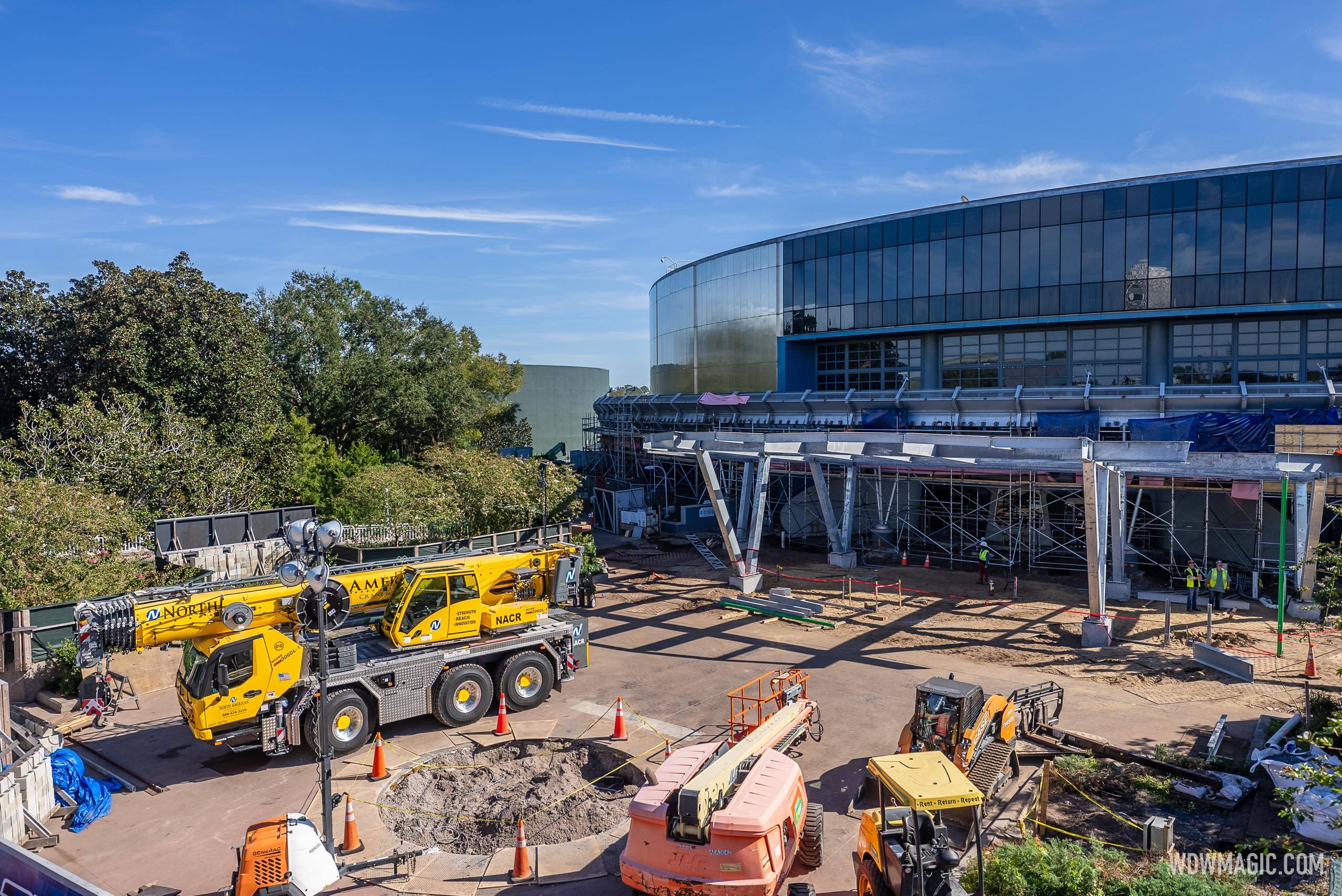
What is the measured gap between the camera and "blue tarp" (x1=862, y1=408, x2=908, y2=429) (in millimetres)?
33938

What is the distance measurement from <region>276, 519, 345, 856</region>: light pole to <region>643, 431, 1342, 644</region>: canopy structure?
1509cm

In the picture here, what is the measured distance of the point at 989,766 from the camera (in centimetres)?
1073

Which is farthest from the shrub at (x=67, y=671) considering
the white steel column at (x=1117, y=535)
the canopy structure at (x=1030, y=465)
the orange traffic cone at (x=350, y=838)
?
the white steel column at (x=1117, y=535)

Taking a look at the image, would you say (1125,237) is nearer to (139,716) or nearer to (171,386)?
(139,716)

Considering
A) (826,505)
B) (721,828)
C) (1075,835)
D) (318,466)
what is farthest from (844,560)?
(318,466)

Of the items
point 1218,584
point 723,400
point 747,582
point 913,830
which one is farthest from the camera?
point 723,400

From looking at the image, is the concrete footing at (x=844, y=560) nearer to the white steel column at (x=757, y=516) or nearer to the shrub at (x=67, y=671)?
the white steel column at (x=757, y=516)

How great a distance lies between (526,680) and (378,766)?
322 centimetres

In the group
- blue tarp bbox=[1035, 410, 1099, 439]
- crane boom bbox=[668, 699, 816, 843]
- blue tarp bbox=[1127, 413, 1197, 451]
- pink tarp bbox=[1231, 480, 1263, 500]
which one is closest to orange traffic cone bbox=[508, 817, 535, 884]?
crane boom bbox=[668, 699, 816, 843]

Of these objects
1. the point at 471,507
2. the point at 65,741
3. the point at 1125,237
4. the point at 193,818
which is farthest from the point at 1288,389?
the point at 65,741

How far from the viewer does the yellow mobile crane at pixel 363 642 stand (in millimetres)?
11461

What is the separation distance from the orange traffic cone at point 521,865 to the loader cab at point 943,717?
502 cm

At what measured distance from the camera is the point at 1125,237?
104 ft

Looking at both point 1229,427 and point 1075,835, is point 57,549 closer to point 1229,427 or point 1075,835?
point 1075,835
